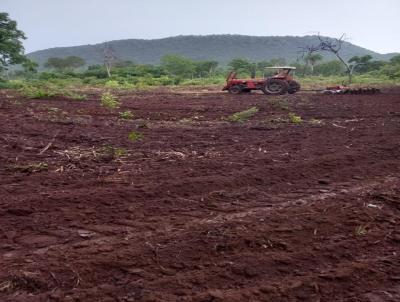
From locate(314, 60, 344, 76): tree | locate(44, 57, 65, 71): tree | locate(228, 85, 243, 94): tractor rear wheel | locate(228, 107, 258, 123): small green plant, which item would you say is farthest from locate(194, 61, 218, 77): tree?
locate(228, 107, 258, 123): small green plant

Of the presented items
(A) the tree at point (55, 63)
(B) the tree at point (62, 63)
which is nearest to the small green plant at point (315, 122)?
(B) the tree at point (62, 63)

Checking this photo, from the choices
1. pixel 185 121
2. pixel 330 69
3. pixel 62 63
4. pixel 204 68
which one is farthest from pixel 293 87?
pixel 62 63

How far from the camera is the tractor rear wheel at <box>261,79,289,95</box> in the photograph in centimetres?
2109

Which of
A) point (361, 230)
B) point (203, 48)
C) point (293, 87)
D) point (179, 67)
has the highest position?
point (203, 48)

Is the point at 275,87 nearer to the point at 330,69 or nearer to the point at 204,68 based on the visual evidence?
the point at 204,68

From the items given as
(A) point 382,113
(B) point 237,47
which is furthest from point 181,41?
(A) point 382,113

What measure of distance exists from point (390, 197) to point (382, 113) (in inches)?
325

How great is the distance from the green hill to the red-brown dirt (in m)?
123

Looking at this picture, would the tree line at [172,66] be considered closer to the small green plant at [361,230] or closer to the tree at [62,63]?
the tree at [62,63]

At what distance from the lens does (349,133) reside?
8953 millimetres

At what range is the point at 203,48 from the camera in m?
140

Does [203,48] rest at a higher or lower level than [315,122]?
higher

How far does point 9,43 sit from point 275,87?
69.9 ft

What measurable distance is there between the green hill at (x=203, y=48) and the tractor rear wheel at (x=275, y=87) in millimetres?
107875
